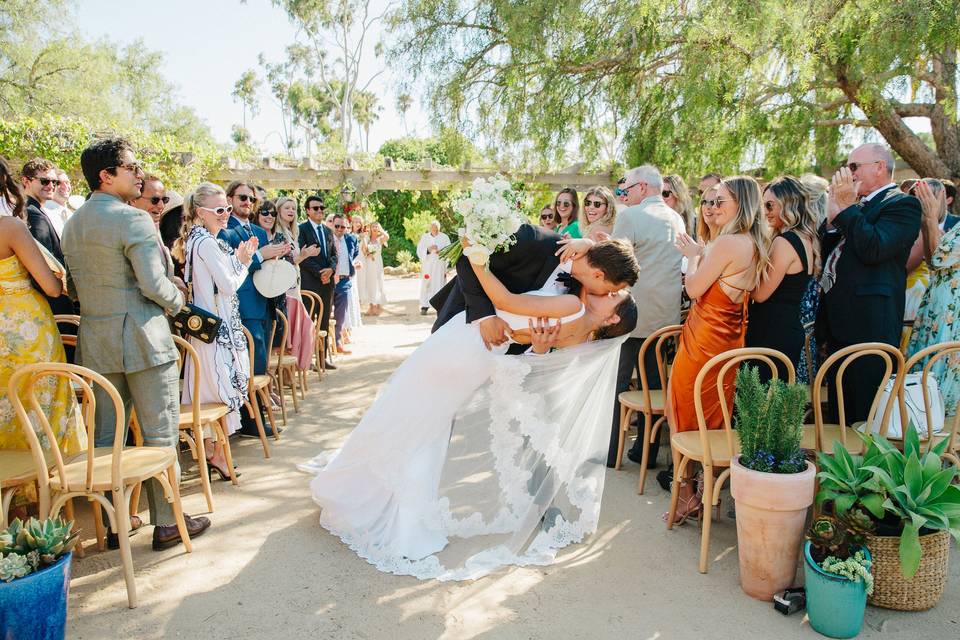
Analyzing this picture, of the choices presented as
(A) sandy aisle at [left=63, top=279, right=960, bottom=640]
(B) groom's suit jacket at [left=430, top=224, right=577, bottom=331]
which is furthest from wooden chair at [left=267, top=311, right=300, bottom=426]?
(B) groom's suit jacket at [left=430, top=224, right=577, bottom=331]

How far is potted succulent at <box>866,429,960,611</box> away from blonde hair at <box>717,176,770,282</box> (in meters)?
1.15

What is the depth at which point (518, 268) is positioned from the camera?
3.37 metres

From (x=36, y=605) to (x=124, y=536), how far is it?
0.49m

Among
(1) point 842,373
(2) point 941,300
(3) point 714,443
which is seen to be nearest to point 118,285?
(3) point 714,443

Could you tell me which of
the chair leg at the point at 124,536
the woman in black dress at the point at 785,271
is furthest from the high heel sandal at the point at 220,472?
the woman in black dress at the point at 785,271

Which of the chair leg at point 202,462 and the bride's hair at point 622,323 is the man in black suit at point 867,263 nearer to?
the bride's hair at point 622,323

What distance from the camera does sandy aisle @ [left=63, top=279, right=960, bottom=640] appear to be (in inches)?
106

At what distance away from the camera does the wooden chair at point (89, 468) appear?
2674mm

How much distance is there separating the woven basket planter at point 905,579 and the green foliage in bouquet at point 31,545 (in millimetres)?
3220

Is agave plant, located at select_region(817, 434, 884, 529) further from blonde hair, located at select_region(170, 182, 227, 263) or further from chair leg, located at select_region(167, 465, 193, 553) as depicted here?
blonde hair, located at select_region(170, 182, 227, 263)

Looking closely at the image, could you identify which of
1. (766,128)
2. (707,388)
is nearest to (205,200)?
(707,388)

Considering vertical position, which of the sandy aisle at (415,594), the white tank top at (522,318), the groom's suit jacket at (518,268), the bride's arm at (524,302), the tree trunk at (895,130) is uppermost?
the tree trunk at (895,130)

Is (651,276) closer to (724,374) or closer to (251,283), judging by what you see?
(724,374)

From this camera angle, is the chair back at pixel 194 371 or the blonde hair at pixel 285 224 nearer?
the chair back at pixel 194 371
